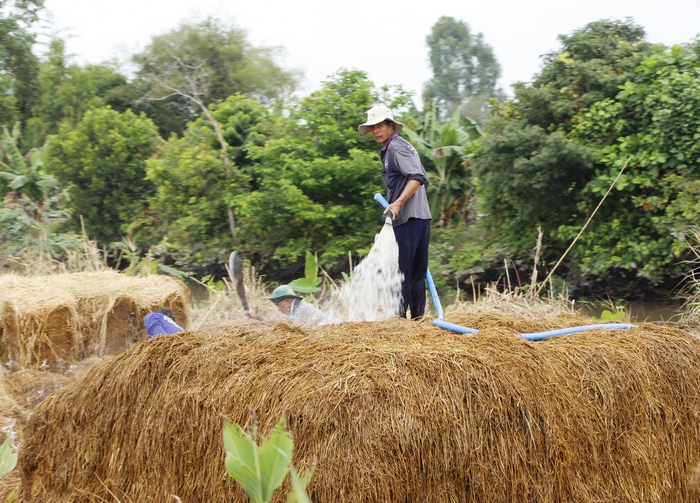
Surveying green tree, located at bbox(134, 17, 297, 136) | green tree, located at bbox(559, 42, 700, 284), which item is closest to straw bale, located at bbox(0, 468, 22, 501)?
green tree, located at bbox(559, 42, 700, 284)

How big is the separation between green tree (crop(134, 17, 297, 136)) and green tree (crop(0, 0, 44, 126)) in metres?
3.66

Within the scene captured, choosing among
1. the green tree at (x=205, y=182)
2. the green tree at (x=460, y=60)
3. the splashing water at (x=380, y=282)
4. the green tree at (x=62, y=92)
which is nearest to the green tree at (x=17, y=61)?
the green tree at (x=62, y=92)

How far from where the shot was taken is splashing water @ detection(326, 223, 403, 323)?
18.2ft

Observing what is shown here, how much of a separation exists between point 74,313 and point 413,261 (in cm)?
399

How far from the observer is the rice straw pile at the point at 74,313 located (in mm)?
7199

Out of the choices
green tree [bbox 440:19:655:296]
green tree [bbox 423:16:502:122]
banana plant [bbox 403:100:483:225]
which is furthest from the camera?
green tree [bbox 423:16:502:122]

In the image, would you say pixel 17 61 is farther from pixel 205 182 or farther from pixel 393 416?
Answer: pixel 393 416

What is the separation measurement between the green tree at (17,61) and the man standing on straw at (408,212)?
17147 mm

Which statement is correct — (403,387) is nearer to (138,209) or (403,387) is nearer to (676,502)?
(676,502)

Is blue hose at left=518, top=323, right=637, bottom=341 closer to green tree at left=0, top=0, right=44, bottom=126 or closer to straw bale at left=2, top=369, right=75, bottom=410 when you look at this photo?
straw bale at left=2, top=369, right=75, bottom=410

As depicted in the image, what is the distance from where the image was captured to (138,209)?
17859 mm

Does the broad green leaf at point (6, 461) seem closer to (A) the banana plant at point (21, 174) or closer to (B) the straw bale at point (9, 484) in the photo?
(B) the straw bale at point (9, 484)

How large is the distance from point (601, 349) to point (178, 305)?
5.56 meters

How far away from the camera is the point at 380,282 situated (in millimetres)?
5676
